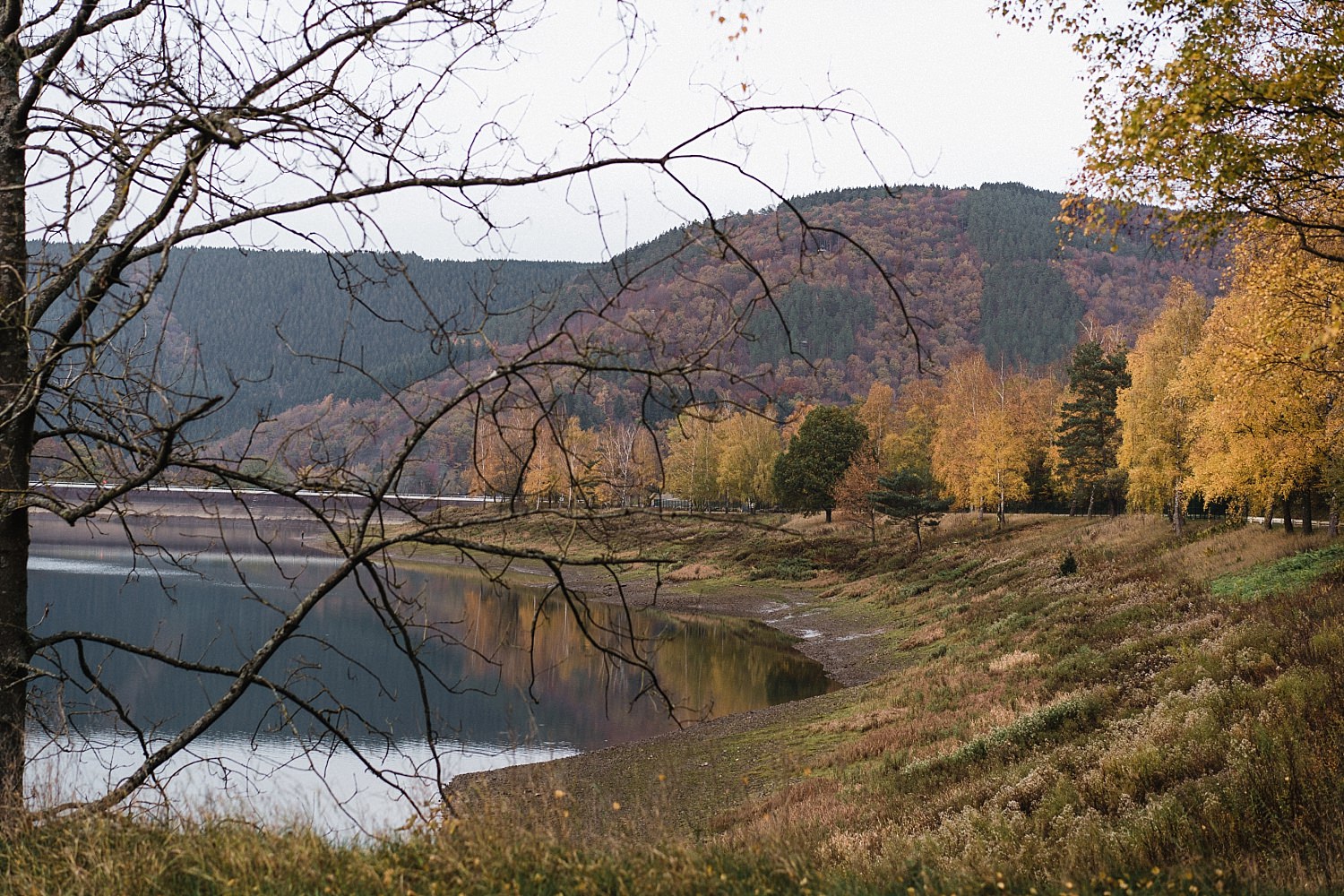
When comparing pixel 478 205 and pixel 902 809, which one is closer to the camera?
pixel 478 205

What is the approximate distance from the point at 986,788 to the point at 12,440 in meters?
11.5

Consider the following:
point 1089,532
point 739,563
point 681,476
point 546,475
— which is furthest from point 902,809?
point 681,476

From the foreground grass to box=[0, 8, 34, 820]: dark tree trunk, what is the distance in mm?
497

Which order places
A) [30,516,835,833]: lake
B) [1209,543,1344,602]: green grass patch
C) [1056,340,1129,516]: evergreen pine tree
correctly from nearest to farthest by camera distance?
1. [30,516,835,833]: lake
2. [1209,543,1344,602]: green grass patch
3. [1056,340,1129,516]: evergreen pine tree

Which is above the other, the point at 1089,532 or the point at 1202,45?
the point at 1202,45

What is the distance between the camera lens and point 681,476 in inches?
2896

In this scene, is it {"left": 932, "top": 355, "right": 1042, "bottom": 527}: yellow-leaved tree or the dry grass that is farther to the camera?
the dry grass

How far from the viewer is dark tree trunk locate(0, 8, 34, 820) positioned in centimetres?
466

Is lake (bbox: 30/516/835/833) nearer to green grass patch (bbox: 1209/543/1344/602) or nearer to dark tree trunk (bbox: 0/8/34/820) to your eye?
dark tree trunk (bbox: 0/8/34/820)

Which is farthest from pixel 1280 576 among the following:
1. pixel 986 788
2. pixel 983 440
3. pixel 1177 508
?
pixel 983 440

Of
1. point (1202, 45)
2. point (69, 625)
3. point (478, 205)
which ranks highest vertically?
point (1202, 45)

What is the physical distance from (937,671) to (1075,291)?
7268 inches

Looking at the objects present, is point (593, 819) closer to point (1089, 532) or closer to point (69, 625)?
point (69, 625)

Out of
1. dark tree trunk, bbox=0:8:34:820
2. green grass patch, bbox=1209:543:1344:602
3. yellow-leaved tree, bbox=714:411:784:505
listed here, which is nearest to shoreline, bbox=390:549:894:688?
green grass patch, bbox=1209:543:1344:602
